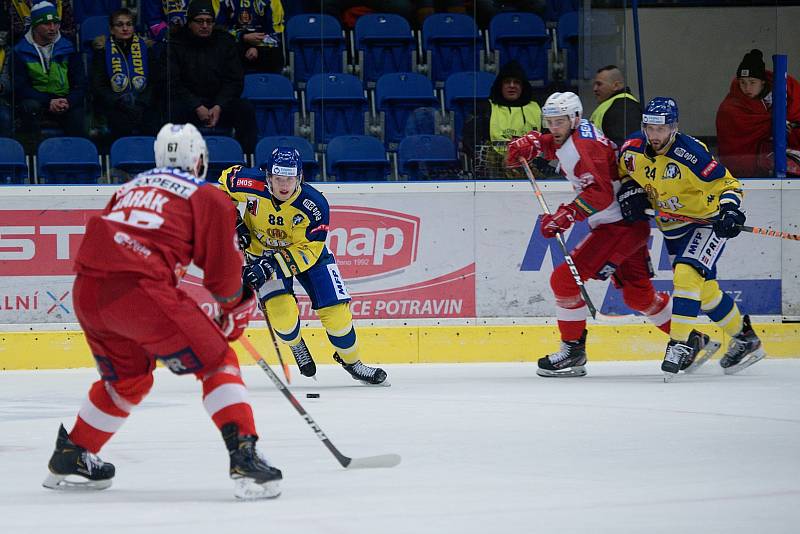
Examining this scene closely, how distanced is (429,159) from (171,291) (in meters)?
4.30

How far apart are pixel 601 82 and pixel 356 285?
1.84 meters

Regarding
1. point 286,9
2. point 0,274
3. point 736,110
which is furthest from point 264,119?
point 736,110

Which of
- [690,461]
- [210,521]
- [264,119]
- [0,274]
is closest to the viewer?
[210,521]

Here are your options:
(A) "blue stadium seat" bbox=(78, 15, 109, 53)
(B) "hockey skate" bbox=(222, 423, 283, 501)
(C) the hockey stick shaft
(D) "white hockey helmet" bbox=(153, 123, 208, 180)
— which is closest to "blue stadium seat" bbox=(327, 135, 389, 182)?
(C) the hockey stick shaft

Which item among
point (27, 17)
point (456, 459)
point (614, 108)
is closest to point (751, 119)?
point (614, 108)

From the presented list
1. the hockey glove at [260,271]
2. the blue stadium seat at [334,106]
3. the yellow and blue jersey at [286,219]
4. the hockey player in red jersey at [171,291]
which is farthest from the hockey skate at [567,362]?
the hockey player in red jersey at [171,291]

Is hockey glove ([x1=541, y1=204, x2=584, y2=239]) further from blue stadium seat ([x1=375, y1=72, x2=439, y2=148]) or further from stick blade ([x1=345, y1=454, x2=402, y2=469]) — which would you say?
stick blade ([x1=345, y1=454, x2=402, y2=469])

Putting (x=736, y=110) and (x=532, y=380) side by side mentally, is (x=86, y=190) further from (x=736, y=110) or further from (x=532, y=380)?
(x=736, y=110)

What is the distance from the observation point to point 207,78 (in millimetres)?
7480

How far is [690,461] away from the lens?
12.8ft

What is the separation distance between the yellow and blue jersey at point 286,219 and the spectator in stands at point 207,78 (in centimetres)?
127

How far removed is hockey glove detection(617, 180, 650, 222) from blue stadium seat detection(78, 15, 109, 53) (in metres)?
3.18

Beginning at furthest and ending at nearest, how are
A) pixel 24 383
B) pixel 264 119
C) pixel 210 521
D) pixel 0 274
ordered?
pixel 264 119, pixel 0 274, pixel 24 383, pixel 210 521

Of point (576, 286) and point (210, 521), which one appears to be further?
point (576, 286)
